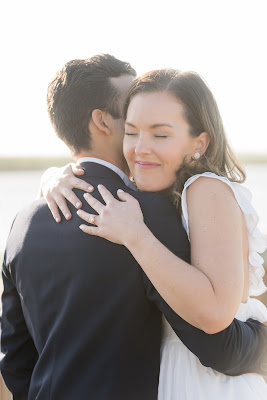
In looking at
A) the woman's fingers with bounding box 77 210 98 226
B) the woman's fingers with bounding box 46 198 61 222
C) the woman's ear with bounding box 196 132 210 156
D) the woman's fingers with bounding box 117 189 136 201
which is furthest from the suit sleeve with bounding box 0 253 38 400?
the woman's ear with bounding box 196 132 210 156

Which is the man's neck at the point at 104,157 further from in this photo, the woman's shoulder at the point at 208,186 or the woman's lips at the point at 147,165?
the woman's shoulder at the point at 208,186

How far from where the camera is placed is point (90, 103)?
8.26 feet

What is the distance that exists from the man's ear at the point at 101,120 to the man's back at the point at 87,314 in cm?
40

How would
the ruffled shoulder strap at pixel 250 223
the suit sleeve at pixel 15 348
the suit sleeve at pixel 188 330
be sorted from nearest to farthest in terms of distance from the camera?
the suit sleeve at pixel 188 330, the ruffled shoulder strap at pixel 250 223, the suit sleeve at pixel 15 348

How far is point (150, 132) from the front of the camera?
2.24m

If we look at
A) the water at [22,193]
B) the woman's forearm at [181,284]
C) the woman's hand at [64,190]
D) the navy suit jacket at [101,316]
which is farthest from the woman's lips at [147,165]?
the water at [22,193]

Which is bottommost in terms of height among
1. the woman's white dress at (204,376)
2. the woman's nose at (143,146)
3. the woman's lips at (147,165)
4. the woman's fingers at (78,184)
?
the woman's white dress at (204,376)

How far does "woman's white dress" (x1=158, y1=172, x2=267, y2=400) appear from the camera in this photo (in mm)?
2104

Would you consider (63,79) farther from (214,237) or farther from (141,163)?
(214,237)

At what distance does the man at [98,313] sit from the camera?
1969 mm

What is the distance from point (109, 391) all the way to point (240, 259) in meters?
0.62

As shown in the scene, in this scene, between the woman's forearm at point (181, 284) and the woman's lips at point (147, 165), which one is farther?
the woman's lips at point (147, 165)

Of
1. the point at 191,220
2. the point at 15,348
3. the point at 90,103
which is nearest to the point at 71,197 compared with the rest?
the point at 191,220

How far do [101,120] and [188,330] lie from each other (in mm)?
998
